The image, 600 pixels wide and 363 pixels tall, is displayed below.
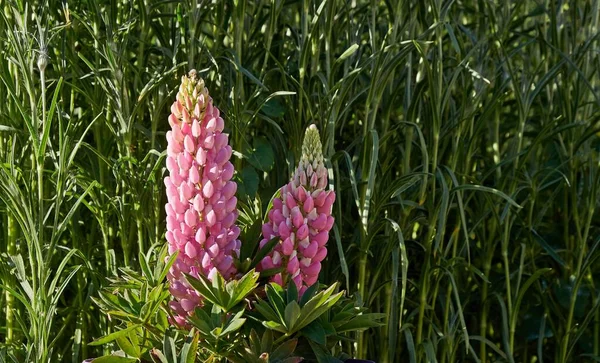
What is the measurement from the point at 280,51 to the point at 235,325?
42.0 inches

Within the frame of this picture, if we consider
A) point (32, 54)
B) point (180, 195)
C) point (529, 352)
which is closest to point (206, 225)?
point (180, 195)

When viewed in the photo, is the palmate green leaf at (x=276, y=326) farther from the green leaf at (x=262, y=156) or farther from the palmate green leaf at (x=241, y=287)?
the green leaf at (x=262, y=156)

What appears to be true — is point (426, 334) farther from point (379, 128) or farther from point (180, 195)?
point (180, 195)

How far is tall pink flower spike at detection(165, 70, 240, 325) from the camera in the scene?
129 centimetres

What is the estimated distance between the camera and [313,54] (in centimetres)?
196

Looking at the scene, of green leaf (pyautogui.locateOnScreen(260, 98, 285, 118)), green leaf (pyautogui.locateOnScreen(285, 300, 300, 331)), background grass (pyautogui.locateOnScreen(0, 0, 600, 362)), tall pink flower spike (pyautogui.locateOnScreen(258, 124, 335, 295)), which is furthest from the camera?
green leaf (pyautogui.locateOnScreen(260, 98, 285, 118))

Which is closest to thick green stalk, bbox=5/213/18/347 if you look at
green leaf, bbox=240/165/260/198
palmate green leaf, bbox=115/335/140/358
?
green leaf, bbox=240/165/260/198

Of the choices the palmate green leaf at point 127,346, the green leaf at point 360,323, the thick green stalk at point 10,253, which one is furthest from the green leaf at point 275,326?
the thick green stalk at point 10,253

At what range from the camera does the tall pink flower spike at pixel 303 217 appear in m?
1.31

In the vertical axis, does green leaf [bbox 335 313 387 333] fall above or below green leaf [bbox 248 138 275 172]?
above

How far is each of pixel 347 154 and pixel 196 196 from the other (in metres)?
0.57

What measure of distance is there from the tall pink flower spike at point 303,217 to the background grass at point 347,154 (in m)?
0.41

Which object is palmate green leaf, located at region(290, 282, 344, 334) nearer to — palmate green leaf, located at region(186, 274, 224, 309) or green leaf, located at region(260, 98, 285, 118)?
palmate green leaf, located at region(186, 274, 224, 309)

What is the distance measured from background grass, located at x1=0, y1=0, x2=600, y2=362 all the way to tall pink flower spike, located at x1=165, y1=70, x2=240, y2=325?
1.35 feet
